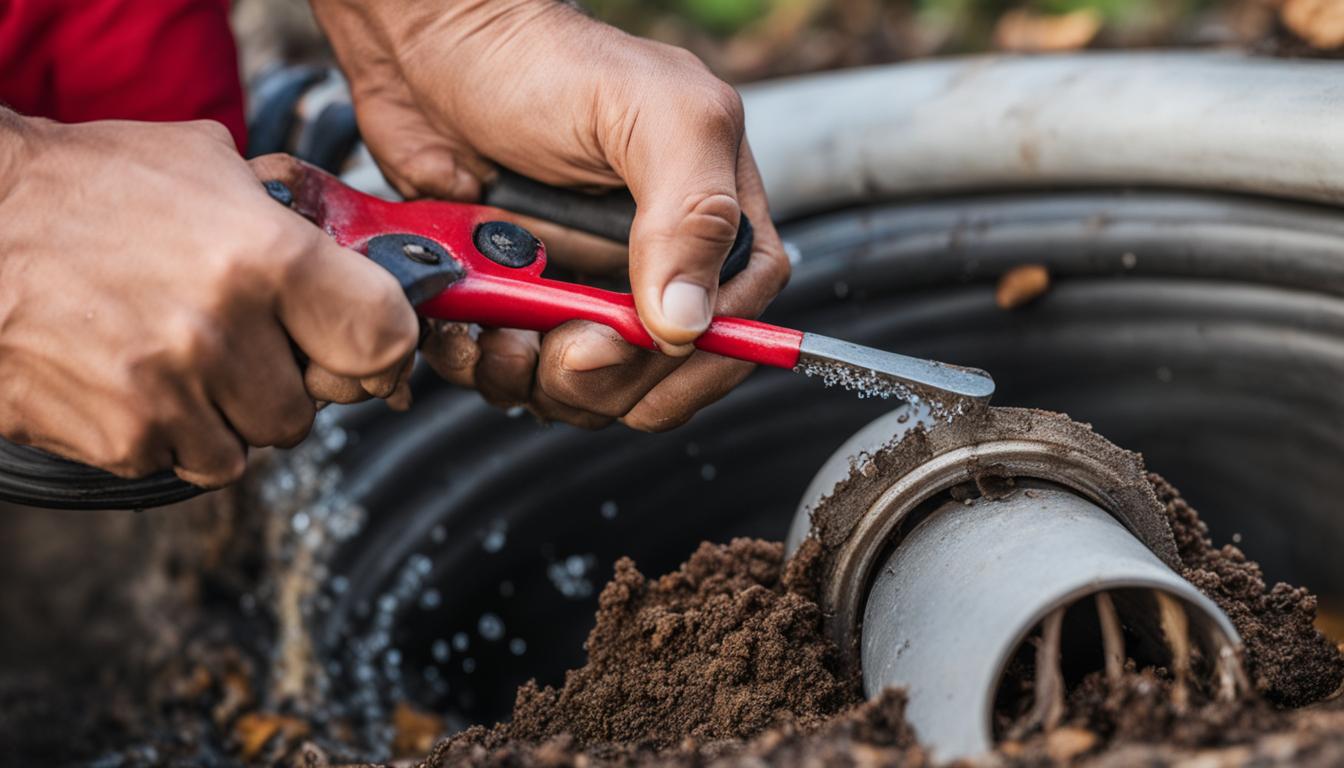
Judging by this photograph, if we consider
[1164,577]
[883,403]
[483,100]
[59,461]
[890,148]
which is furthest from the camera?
[883,403]

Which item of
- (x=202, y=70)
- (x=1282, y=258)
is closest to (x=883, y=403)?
(x=1282, y=258)

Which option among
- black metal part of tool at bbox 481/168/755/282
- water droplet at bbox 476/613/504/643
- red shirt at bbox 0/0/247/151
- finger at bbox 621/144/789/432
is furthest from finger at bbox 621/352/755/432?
red shirt at bbox 0/0/247/151

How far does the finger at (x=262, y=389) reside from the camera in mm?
951

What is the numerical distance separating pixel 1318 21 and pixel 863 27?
1.44 m

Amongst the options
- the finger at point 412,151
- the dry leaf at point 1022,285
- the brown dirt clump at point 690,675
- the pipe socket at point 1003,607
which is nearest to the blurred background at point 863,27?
the dry leaf at point 1022,285

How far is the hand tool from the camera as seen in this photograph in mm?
1033

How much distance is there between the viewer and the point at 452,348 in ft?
4.06

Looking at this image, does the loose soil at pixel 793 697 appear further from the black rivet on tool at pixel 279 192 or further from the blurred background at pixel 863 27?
the blurred background at pixel 863 27

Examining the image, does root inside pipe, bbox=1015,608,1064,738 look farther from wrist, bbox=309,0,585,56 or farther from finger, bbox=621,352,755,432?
wrist, bbox=309,0,585,56

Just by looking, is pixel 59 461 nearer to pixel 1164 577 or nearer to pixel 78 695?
pixel 78 695

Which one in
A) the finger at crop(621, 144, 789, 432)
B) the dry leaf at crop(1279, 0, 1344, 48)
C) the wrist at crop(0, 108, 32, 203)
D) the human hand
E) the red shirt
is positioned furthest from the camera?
the dry leaf at crop(1279, 0, 1344, 48)

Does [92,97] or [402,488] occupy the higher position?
[92,97]

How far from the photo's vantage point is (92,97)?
153 cm

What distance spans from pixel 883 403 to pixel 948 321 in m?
0.17
